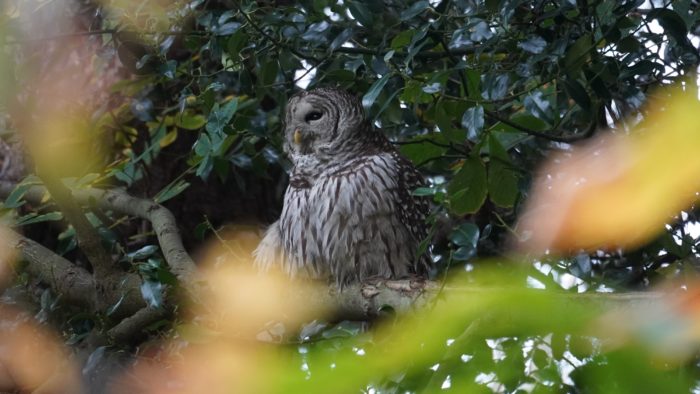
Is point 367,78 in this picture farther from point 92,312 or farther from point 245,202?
point 245,202

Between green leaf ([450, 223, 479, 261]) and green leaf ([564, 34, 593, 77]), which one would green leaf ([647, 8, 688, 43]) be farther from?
green leaf ([450, 223, 479, 261])

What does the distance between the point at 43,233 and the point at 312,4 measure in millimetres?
2027

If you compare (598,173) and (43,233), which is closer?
(598,173)

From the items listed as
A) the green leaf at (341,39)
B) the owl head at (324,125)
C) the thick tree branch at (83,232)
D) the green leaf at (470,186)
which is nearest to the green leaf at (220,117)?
the green leaf at (341,39)

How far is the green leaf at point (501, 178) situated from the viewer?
97.8 inches

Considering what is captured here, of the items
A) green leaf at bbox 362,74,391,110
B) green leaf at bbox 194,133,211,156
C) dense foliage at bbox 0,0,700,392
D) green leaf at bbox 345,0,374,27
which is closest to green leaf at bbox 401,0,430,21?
dense foliage at bbox 0,0,700,392

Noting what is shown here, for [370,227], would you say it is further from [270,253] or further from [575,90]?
[575,90]

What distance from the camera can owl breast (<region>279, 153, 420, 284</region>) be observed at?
3.44 meters

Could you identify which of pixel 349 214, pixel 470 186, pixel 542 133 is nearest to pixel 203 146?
pixel 349 214

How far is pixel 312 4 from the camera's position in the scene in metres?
2.98

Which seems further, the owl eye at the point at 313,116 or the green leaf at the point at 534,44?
the owl eye at the point at 313,116

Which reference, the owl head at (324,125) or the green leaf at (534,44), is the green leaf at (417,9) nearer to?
the green leaf at (534,44)

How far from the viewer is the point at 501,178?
260 centimetres

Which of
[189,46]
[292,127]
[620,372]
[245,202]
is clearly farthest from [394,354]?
[245,202]
